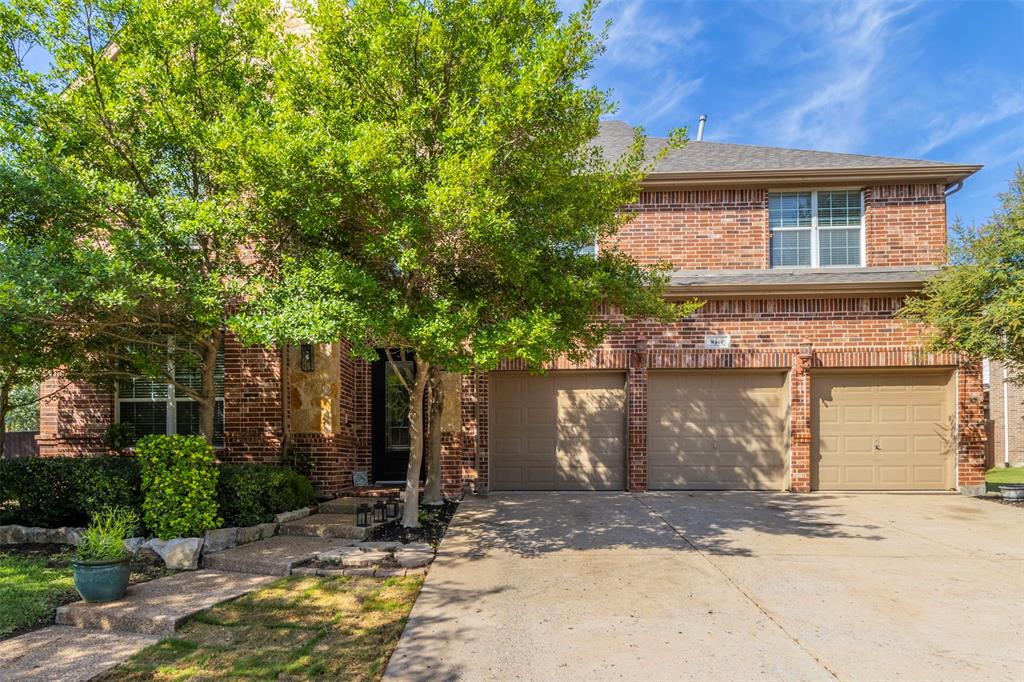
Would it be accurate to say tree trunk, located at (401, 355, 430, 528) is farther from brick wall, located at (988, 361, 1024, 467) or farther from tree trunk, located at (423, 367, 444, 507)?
brick wall, located at (988, 361, 1024, 467)

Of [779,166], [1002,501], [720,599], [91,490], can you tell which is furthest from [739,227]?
[91,490]

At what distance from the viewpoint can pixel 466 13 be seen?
20.9 ft

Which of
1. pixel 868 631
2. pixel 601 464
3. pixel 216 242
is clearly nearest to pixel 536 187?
pixel 216 242

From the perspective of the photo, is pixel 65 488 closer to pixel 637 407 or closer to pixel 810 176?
pixel 637 407

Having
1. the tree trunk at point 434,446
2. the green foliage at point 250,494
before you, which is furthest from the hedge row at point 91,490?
the tree trunk at point 434,446

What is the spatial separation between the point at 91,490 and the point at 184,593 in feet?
9.72

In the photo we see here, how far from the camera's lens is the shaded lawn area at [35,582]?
16.9 feet

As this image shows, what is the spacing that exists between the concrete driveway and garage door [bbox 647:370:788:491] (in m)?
2.30

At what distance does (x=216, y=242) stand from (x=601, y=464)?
306 inches

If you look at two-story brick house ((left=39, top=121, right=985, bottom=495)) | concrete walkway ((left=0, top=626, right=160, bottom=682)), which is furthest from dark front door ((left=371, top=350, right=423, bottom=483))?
concrete walkway ((left=0, top=626, right=160, bottom=682))

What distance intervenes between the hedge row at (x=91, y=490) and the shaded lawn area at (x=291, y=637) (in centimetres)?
220

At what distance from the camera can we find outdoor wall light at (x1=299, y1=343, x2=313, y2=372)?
10258 millimetres

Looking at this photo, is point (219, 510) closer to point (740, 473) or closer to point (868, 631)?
point (868, 631)

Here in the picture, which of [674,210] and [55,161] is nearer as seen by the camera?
[55,161]
